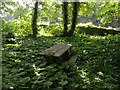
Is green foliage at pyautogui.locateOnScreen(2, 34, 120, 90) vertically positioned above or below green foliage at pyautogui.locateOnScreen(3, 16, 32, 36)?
below

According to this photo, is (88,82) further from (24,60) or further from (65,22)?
(65,22)

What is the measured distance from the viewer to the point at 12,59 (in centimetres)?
767

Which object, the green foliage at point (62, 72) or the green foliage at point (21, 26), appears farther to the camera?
the green foliage at point (21, 26)

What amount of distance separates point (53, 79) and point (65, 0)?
9760mm

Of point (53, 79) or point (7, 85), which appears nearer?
point (7, 85)

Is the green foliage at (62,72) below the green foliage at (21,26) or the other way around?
below

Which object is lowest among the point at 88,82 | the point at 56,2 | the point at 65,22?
the point at 88,82

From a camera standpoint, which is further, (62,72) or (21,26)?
(21,26)

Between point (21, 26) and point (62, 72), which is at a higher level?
point (21, 26)

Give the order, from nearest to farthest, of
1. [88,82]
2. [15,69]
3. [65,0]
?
[88,82] → [15,69] → [65,0]

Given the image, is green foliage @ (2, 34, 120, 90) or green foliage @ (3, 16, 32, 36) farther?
green foliage @ (3, 16, 32, 36)

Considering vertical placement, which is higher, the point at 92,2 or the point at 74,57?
the point at 92,2

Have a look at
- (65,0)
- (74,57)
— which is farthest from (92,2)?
(74,57)

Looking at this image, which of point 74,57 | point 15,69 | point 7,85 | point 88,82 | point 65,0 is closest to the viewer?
point 7,85
